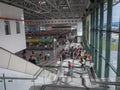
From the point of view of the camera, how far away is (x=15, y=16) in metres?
15.6

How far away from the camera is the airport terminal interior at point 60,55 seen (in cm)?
467

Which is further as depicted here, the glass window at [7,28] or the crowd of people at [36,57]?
the glass window at [7,28]

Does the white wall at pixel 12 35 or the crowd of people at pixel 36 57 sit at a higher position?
the white wall at pixel 12 35

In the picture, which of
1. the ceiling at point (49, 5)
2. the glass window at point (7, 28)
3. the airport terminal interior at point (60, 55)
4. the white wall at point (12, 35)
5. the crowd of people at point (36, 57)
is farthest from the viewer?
the ceiling at point (49, 5)

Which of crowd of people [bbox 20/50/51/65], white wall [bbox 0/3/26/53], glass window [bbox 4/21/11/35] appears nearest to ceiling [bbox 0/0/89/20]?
white wall [bbox 0/3/26/53]

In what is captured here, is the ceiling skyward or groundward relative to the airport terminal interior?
skyward

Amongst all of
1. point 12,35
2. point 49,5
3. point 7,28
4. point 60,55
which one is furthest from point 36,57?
point 49,5

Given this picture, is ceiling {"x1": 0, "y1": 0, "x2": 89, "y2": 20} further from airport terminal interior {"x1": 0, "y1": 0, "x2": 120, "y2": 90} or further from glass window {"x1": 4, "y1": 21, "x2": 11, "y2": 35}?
glass window {"x1": 4, "y1": 21, "x2": 11, "y2": 35}

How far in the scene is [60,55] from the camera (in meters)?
19.2

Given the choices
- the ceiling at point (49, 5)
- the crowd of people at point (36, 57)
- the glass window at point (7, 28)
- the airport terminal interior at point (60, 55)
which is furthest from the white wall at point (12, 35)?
the crowd of people at point (36, 57)

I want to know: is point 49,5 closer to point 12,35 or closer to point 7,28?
point 12,35

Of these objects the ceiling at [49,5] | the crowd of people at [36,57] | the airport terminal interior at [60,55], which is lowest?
the crowd of people at [36,57]

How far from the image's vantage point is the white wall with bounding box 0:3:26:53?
12910 millimetres

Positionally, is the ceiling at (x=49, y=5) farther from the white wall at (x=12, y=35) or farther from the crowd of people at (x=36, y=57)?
the crowd of people at (x=36, y=57)
